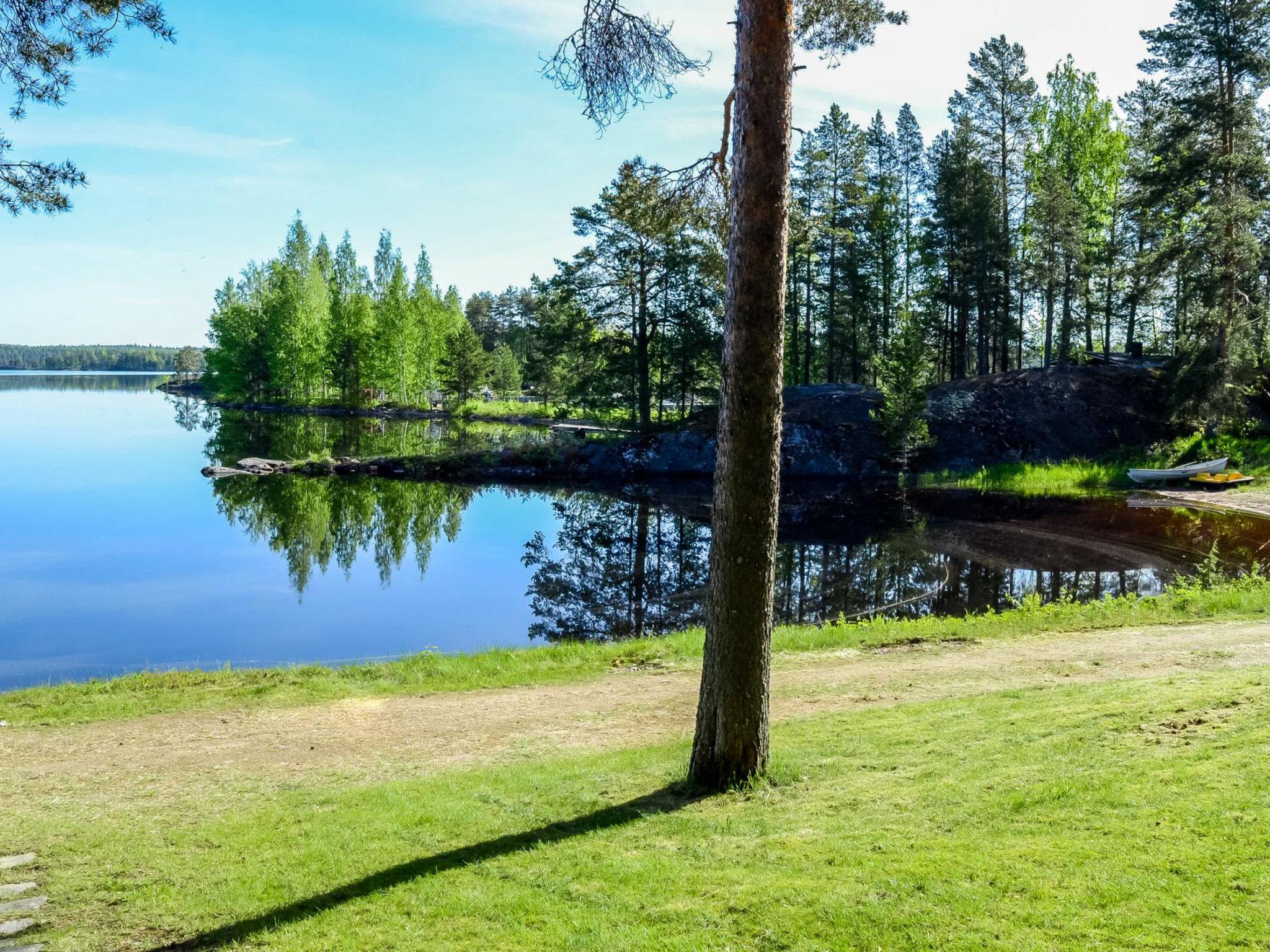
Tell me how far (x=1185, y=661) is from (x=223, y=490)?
3469 centimetres

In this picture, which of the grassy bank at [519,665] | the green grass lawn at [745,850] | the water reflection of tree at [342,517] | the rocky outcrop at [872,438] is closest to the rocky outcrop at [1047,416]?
the rocky outcrop at [872,438]

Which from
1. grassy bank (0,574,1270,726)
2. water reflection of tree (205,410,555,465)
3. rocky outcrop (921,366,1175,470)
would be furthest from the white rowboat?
water reflection of tree (205,410,555,465)

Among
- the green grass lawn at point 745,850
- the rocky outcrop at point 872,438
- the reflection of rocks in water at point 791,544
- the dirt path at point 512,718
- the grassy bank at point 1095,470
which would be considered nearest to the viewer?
the green grass lawn at point 745,850

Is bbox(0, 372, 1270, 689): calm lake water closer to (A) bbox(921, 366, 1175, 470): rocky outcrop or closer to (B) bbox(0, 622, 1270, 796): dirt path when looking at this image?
(B) bbox(0, 622, 1270, 796): dirt path

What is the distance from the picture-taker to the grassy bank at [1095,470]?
3288cm

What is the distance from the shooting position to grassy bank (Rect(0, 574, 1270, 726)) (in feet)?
36.4

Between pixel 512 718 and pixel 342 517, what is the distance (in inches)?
887

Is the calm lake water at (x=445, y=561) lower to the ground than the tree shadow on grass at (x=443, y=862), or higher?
lower

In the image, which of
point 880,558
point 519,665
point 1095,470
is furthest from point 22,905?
point 1095,470

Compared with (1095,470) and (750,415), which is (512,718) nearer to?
(750,415)

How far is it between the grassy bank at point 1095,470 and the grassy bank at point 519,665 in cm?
1790

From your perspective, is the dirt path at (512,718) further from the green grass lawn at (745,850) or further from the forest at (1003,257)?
the forest at (1003,257)

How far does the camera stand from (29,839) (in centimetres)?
641

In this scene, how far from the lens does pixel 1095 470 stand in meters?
35.1
